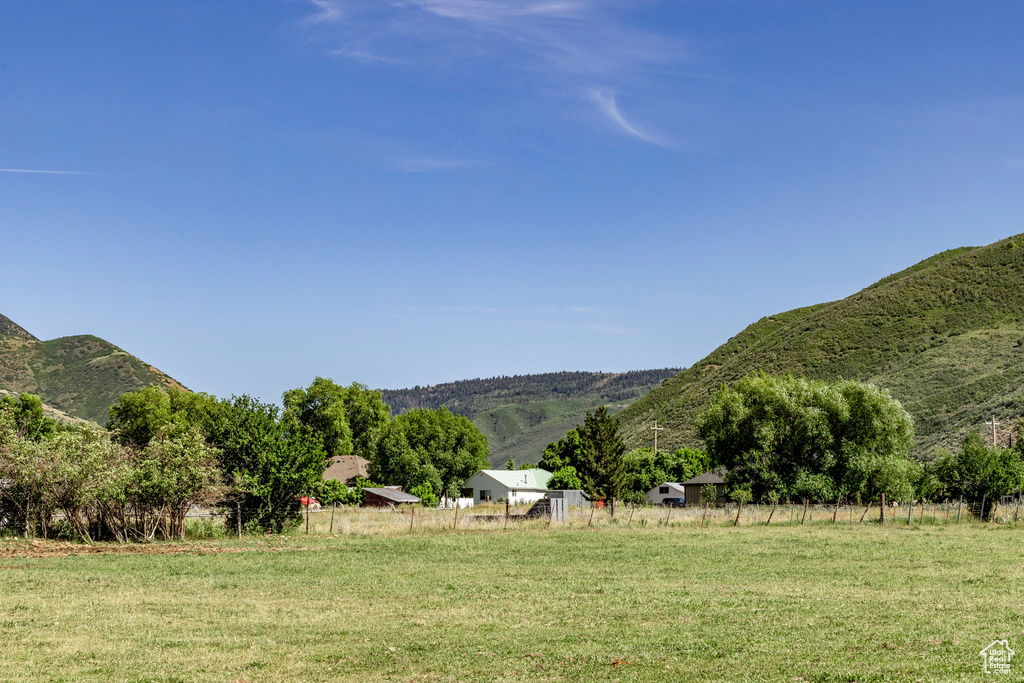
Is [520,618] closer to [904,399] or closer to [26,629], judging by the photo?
[26,629]

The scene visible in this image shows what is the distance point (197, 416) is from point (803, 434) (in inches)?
2220

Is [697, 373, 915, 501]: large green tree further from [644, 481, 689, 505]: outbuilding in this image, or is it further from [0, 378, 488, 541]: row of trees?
[0, 378, 488, 541]: row of trees

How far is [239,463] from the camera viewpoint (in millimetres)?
40531

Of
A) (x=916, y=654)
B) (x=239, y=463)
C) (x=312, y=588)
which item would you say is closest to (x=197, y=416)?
(x=239, y=463)

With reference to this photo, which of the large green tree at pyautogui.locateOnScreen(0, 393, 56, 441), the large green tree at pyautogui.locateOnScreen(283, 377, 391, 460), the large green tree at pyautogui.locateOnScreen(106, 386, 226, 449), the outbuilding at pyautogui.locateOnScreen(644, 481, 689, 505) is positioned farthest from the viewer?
the large green tree at pyautogui.locateOnScreen(283, 377, 391, 460)

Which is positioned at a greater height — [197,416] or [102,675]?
[197,416]

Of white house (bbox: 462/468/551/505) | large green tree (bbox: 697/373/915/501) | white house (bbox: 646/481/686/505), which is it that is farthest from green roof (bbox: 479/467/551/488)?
large green tree (bbox: 697/373/915/501)

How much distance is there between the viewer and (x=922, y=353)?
121m

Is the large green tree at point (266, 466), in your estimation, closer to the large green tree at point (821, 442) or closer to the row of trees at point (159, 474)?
the row of trees at point (159, 474)

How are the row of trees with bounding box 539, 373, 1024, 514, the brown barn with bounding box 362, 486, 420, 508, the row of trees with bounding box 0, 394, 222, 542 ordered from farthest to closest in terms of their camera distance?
the brown barn with bounding box 362, 486, 420, 508 < the row of trees with bounding box 539, 373, 1024, 514 < the row of trees with bounding box 0, 394, 222, 542

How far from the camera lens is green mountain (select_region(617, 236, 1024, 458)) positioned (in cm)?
9544

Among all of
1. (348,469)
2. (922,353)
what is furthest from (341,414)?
(922,353)

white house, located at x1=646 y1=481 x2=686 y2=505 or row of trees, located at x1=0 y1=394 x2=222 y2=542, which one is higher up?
row of trees, located at x1=0 y1=394 x2=222 y2=542

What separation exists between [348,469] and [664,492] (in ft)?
117
